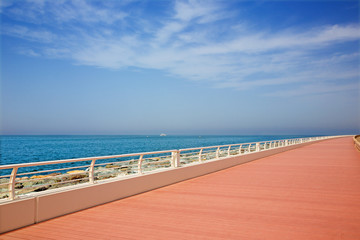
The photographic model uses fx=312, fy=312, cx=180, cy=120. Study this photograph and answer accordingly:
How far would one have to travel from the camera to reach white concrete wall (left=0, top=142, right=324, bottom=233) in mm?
5539

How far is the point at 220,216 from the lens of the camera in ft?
20.8

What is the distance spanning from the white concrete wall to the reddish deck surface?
20cm

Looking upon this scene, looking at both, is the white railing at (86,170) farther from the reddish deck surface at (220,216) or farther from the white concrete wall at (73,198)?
the reddish deck surface at (220,216)

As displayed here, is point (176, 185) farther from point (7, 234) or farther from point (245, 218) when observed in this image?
point (7, 234)

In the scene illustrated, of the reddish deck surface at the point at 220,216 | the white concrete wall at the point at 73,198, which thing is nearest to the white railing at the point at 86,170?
the white concrete wall at the point at 73,198

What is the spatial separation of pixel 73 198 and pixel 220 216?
3186 mm

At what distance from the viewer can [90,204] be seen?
7.22m

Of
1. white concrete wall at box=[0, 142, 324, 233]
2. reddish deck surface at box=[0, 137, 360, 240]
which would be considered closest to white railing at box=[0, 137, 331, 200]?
white concrete wall at box=[0, 142, 324, 233]

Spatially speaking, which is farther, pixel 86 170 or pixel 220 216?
pixel 86 170

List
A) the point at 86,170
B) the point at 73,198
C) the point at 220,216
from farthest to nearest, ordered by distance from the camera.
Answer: the point at 86,170 → the point at 73,198 → the point at 220,216

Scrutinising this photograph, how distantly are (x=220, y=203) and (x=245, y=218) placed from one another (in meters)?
1.42

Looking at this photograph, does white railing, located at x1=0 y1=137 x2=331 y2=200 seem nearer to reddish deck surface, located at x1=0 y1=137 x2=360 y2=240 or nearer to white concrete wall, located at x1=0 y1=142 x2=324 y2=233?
white concrete wall, located at x1=0 y1=142 x2=324 y2=233

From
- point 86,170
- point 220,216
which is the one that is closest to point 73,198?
point 220,216

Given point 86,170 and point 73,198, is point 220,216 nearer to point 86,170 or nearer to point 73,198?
point 73,198
